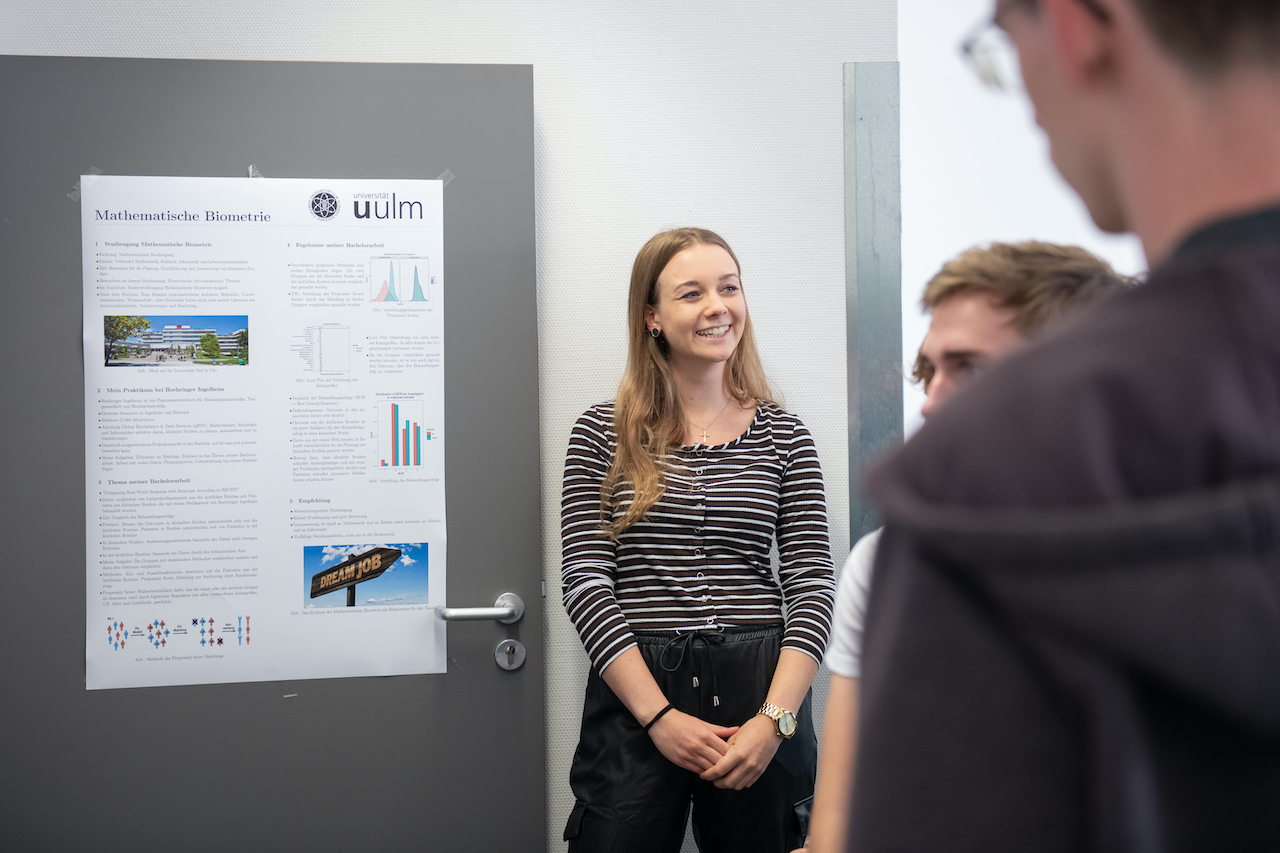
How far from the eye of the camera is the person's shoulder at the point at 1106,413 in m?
0.27

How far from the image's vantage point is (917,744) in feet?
0.99

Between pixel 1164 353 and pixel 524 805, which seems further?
pixel 524 805

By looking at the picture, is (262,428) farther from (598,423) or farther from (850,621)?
(850,621)

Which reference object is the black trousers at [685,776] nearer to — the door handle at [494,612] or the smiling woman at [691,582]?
the smiling woman at [691,582]

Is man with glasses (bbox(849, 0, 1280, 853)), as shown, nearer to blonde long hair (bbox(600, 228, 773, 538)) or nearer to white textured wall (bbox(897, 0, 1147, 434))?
blonde long hair (bbox(600, 228, 773, 538))

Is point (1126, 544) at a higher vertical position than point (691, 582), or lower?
higher

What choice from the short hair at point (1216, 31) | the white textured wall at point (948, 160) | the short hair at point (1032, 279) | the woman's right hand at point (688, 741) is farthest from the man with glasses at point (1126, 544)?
the white textured wall at point (948, 160)

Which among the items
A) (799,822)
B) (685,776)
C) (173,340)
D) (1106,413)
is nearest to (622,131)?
(173,340)

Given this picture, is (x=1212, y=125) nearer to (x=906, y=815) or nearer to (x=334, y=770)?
(x=906, y=815)

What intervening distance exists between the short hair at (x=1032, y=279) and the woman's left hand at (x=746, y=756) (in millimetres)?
822

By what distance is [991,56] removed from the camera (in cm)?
46

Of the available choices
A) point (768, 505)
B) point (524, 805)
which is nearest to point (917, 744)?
point (768, 505)

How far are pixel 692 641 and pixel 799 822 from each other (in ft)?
1.33

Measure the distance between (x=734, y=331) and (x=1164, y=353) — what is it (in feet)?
4.49
